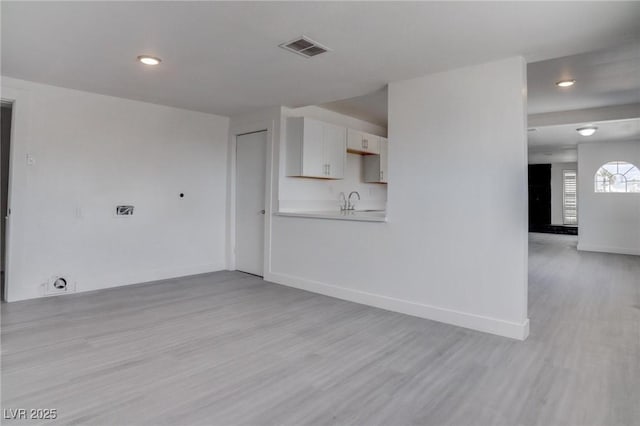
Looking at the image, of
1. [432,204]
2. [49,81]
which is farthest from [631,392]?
[49,81]

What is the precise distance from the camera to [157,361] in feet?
8.46

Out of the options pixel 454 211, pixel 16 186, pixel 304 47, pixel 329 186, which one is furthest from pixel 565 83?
pixel 16 186

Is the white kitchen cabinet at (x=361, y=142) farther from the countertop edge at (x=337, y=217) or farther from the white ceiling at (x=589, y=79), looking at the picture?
the white ceiling at (x=589, y=79)

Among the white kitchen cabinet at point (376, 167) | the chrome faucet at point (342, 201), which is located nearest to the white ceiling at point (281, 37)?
the chrome faucet at point (342, 201)

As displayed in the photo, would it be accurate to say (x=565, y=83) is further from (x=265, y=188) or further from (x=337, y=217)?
(x=265, y=188)

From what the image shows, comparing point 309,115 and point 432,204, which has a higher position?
point 309,115

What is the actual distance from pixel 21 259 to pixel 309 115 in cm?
410

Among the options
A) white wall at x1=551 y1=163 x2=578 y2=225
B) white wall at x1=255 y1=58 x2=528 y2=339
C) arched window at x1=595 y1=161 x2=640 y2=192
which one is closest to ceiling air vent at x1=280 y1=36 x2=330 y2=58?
white wall at x1=255 y1=58 x2=528 y2=339

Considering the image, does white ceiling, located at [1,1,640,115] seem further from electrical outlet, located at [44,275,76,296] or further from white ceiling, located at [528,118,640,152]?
white ceiling, located at [528,118,640,152]

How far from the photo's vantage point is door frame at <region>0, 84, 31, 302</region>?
3918 mm

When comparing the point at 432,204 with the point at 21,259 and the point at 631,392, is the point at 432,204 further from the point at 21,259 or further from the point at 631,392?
the point at 21,259

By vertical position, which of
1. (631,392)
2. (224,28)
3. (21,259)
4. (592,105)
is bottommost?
(631,392)

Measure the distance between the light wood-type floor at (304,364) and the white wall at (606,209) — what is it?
502 cm

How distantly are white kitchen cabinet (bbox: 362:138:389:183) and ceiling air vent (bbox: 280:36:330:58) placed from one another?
12.4ft
